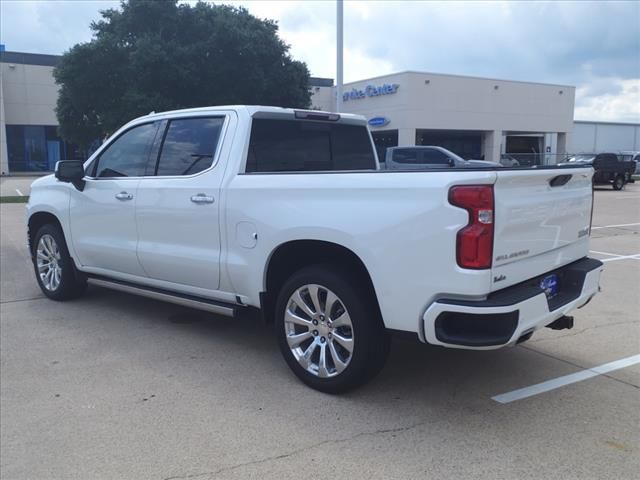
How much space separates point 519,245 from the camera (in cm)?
358

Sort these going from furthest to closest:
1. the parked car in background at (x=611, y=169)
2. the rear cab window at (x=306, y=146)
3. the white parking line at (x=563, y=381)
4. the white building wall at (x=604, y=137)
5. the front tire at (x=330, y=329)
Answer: the white building wall at (x=604, y=137)
the parked car in background at (x=611, y=169)
the rear cab window at (x=306, y=146)
the white parking line at (x=563, y=381)
the front tire at (x=330, y=329)

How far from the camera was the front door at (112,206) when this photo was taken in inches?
220

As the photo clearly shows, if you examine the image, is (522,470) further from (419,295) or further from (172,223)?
(172,223)

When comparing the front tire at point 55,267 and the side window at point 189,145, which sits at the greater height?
the side window at point 189,145

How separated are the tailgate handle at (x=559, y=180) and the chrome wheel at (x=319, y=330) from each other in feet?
5.25

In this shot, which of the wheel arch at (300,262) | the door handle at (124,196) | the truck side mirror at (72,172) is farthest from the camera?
the truck side mirror at (72,172)

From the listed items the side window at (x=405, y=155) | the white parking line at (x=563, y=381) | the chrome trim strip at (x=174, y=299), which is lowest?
the white parking line at (x=563, y=381)

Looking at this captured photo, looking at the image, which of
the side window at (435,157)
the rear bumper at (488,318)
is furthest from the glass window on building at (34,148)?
the rear bumper at (488,318)

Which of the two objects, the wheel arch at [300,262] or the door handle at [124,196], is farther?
the door handle at [124,196]

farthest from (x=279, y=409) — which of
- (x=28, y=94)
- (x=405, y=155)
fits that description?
(x=28, y=94)

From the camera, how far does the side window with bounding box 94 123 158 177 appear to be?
5.60 metres

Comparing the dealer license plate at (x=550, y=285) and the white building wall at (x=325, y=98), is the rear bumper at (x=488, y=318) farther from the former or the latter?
the white building wall at (x=325, y=98)

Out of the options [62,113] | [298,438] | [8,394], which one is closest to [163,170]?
[8,394]

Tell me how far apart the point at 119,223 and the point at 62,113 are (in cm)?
2830
